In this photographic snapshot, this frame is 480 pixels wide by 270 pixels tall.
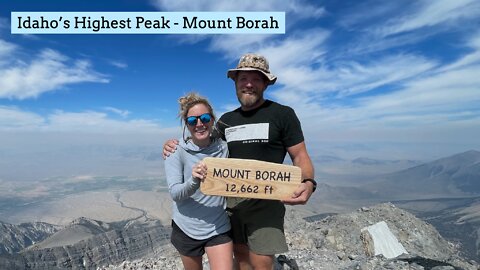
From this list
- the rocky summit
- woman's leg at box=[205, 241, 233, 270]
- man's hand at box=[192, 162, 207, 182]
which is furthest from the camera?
the rocky summit

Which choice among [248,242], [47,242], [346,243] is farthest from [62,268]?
[248,242]

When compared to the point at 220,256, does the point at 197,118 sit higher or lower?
higher

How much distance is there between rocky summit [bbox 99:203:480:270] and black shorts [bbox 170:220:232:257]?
463cm

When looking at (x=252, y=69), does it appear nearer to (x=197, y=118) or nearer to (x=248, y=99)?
(x=248, y=99)

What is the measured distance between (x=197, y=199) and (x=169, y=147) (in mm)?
811

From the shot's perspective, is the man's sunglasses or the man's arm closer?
the man's sunglasses

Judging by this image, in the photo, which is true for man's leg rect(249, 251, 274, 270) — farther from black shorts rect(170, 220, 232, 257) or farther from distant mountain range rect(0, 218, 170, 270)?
distant mountain range rect(0, 218, 170, 270)

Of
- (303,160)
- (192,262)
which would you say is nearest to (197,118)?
(303,160)

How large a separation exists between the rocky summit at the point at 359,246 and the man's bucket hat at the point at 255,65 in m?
5.95

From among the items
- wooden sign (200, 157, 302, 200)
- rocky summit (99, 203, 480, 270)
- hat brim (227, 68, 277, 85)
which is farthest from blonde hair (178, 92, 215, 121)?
rocky summit (99, 203, 480, 270)

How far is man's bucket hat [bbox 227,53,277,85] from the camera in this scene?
196 inches

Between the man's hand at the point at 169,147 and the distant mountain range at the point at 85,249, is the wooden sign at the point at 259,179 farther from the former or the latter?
the distant mountain range at the point at 85,249

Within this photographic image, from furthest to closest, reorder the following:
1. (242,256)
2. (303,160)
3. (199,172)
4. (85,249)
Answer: (85,249)
(242,256)
(303,160)
(199,172)

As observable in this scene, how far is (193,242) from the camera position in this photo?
4.91 m
